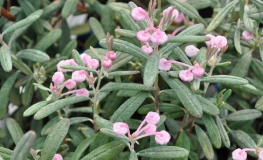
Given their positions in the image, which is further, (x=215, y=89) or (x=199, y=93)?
(x=215, y=89)

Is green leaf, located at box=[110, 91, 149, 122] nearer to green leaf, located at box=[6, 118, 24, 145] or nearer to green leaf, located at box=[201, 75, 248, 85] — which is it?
green leaf, located at box=[201, 75, 248, 85]

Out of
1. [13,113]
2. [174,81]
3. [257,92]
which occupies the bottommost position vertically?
[13,113]

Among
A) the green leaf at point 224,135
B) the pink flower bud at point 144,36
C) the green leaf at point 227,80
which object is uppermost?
the pink flower bud at point 144,36

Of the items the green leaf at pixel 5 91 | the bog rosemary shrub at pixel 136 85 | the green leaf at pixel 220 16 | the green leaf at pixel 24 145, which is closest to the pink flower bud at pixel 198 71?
the bog rosemary shrub at pixel 136 85

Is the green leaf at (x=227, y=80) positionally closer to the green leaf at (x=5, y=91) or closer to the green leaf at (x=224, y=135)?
the green leaf at (x=224, y=135)

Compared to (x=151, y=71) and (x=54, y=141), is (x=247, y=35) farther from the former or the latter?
(x=54, y=141)

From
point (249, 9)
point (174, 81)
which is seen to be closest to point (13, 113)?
point (174, 81)

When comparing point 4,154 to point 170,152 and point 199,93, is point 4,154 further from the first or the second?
point 199,93
